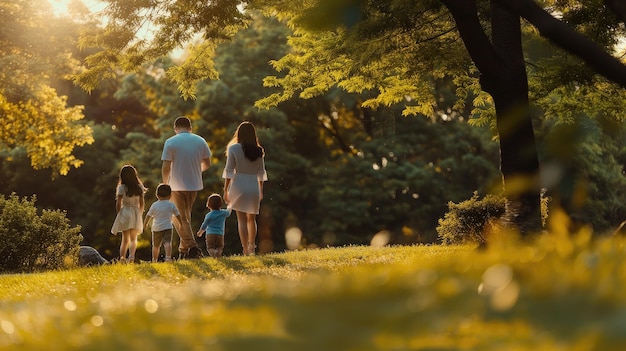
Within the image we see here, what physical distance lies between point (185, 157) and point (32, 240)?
5.61 meters

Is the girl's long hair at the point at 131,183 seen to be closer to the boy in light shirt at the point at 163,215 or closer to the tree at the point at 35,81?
the boy in light shirt at the point at 163,215

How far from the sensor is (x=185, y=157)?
12141mm

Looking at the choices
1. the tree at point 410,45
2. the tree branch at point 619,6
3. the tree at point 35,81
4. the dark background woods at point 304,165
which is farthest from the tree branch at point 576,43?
the dark background woods at point 304,165

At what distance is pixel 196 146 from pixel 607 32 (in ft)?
20.7

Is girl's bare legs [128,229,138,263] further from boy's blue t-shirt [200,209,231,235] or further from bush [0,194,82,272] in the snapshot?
bush [0,194,82,272]

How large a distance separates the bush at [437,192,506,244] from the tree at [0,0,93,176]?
43.6 ft

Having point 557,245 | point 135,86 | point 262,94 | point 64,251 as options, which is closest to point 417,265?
point 557,245

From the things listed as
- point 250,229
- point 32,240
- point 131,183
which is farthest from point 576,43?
point 32,240

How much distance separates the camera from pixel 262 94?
33.4 metres

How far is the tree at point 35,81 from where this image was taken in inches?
877

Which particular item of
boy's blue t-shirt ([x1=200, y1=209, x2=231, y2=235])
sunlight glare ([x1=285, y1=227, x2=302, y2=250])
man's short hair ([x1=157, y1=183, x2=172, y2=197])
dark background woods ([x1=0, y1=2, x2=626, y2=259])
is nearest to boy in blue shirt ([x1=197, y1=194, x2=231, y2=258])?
boy's blue t-shirt ([x1=200, y1=209, x2=231, y2=235])

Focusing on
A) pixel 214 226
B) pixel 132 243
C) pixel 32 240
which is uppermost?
pixel 214 226

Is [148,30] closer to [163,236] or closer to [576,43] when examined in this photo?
[163,236]

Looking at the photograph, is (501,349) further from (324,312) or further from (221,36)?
(221,36)
